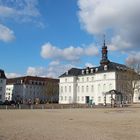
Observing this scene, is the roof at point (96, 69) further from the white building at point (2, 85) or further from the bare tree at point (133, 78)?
the white building at point (2, 85)

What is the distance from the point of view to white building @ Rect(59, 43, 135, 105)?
273 feet

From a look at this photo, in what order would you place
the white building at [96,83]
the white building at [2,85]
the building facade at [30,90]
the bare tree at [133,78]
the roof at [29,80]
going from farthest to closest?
the roof at [29,80]
the building facade at [30,90]
the white building at [2,85]
the white building at [96,83]
the bare tree at [133,78]

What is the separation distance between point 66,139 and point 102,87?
7447 cm

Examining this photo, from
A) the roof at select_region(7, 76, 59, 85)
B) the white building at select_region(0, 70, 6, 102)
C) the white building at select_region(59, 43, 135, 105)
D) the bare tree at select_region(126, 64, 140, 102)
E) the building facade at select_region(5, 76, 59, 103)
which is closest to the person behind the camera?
the bare tree at select_region(126, 64, 140, 102)

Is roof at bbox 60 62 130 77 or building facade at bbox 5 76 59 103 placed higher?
roof at bbox 60 62 130 77

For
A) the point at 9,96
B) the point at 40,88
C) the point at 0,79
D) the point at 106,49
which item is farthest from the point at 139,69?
the point at 9,96

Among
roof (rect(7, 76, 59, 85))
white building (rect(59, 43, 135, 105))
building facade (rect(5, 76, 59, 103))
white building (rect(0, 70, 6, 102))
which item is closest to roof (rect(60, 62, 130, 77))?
white building (rect(59, 43, 135, 105))

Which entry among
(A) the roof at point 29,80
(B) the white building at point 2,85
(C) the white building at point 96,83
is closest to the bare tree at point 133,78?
(C) the white building at point 96,83

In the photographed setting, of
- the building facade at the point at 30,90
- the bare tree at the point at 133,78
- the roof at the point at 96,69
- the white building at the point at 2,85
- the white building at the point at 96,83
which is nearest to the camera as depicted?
the bare tree at the point at 133,78

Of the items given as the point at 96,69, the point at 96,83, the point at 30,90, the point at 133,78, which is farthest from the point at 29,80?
the point at 133,78

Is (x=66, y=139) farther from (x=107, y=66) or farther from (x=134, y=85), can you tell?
(x=107, y=66)

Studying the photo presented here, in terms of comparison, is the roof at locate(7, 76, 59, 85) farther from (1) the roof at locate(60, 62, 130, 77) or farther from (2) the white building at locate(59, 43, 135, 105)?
(1) the roof at locate(60, 62, 130, 77)

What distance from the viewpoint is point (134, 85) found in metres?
72.4

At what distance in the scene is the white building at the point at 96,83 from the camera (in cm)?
8331
